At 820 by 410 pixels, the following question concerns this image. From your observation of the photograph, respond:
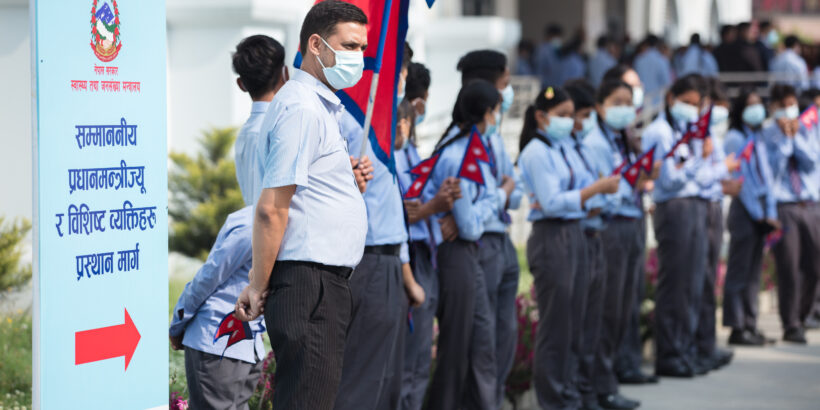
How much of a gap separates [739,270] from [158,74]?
7.30 meters

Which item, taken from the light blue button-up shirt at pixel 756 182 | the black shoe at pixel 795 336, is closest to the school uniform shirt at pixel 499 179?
the light blue button-up shirt at pixel 756 182

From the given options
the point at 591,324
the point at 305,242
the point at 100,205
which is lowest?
the point at 591,324

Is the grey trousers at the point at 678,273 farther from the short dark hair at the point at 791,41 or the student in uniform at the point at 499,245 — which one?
the short dark hair at the point at 791,41

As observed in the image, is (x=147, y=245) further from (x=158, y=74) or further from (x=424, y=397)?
(x=424, y=397)

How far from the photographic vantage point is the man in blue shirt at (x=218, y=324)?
428 cm

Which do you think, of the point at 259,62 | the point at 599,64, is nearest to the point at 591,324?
the point at 259,62

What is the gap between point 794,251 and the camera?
410 inches

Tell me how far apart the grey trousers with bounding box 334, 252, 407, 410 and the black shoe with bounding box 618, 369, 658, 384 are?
4082 millimetres

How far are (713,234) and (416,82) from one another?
12.2 feet

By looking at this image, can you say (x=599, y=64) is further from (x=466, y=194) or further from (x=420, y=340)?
(x=420, y=340)

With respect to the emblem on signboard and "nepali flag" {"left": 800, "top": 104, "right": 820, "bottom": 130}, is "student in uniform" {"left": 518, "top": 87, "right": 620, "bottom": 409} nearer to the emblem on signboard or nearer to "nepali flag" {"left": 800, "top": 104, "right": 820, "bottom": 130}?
the emblem on signboard

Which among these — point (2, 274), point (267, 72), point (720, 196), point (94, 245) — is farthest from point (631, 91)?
point (94, 245)

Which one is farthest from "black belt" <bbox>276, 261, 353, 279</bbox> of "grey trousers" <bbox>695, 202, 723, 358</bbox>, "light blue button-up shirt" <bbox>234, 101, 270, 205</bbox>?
"grey trousers" <bbox>695, 202, 723, 358</bbox>

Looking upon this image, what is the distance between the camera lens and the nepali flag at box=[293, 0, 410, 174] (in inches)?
189
